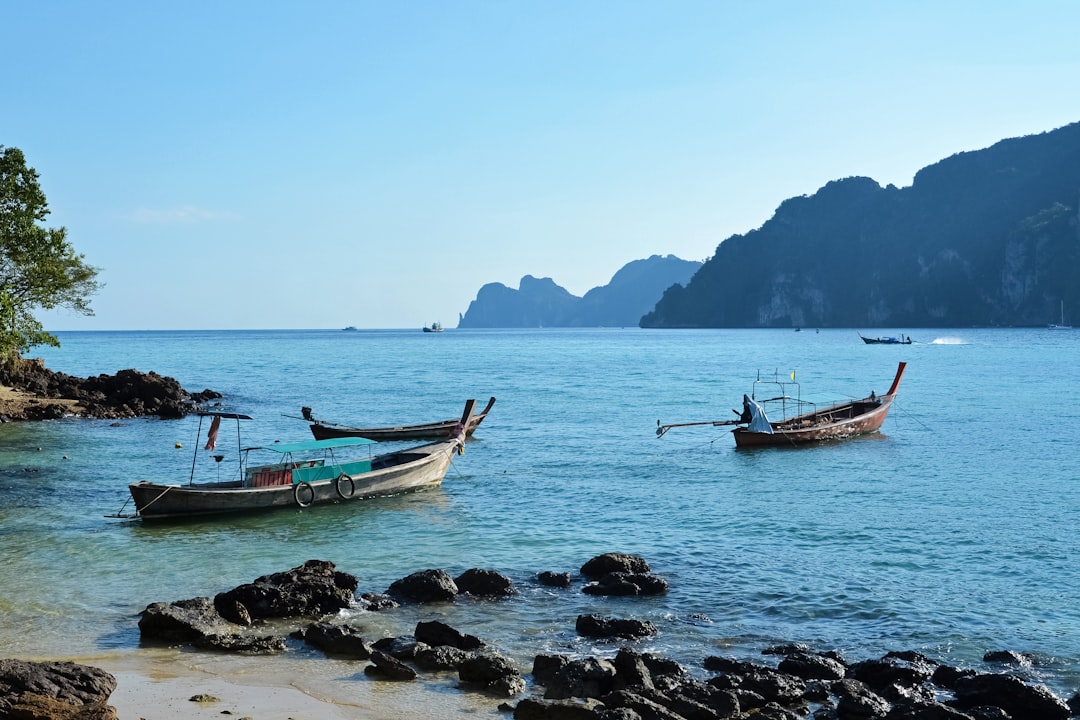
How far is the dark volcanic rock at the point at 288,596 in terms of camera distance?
16.6 m

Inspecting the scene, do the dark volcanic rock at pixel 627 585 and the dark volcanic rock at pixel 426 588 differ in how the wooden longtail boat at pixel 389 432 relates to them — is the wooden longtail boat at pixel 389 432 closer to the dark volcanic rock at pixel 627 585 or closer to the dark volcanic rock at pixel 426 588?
the dark volcanic rock at pixel 426 588

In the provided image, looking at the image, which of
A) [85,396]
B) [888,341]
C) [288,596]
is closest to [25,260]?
[85,396]

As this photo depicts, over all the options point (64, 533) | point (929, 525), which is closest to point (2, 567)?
point (64, 533)

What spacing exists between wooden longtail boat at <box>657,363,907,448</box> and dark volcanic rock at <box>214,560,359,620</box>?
22.7 metres

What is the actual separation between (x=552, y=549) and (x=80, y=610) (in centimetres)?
1010

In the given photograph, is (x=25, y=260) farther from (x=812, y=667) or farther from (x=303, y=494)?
(x=812, y=667)

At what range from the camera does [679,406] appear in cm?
5978

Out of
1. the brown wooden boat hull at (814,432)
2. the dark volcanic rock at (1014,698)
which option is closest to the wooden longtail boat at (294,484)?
the brown wooden boat hull at (814,432)

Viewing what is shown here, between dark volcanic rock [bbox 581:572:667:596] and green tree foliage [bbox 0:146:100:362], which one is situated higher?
green tree foliage [bbox 0:146:100:362]

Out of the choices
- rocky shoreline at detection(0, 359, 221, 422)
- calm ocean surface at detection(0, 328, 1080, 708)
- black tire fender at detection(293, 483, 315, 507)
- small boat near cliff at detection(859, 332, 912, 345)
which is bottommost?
calm ocean surface at detection(0, 328, 1080, 708)

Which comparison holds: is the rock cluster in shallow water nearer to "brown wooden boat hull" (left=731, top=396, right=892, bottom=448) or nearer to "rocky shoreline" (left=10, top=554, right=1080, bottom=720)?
"rocky shoreline" (left=10, top=554, right=1080, bottom=720)

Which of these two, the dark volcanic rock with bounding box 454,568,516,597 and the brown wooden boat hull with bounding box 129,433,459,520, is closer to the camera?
the dark volcanic rock with bounding box 454,568,516,597

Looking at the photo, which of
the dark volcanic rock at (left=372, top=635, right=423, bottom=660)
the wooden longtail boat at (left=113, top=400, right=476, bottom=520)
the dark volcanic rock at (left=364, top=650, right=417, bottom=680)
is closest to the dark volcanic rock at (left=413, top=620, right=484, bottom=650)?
the dark volcanic rock at (left=372, top=635, right=423, bottom=660)

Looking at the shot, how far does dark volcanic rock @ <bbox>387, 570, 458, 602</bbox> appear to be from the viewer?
58.2 ft
